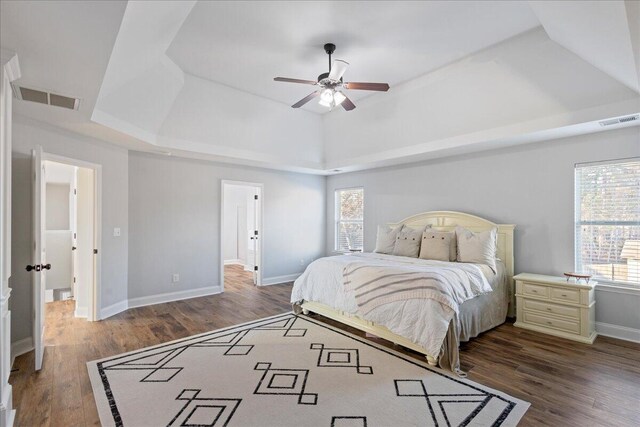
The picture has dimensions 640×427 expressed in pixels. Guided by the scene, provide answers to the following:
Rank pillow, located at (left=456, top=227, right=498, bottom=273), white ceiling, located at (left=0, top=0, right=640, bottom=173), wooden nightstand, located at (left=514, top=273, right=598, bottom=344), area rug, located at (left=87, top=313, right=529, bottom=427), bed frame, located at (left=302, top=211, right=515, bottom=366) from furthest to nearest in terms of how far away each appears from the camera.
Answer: pillow, located at (left=456, top=227, right=498, bottom=273), wooden nightstand, located at (left=514, top=273, right=598, bottom=344), bed frame, located at (left=302, top=211, right=515, bottom=366), area rug, located at (left=87, top=313, right=529, bottom=427), white ceiling, located at (left=0, top=0, right=640, bottom=173)

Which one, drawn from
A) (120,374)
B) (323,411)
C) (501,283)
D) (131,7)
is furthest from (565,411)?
(131,7)

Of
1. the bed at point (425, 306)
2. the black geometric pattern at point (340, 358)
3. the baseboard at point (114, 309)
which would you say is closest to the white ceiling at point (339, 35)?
the bed at point (425, 306)

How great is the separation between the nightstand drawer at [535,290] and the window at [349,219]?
129 inches

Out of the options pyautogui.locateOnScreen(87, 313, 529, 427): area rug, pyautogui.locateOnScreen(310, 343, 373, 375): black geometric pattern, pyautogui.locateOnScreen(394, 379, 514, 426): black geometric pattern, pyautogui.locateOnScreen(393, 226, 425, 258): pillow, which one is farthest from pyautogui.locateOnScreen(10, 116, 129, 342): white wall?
pyautogui.locateOnScreen(393, 226, 425, 258): pillow

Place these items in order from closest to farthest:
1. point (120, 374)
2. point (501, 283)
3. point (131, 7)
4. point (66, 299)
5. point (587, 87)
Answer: point (131, 7)
point (120, 374)
point (587, 87)
point (501, 283)
point (66, 299)

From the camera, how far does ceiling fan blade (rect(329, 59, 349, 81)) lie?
10.3 ft

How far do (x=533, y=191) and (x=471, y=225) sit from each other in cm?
93

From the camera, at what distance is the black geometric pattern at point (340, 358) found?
9.49ft

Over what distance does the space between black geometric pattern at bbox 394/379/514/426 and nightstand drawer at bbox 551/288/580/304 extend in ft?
6.34

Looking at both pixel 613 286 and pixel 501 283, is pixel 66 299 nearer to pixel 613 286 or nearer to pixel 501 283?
pixel 501 283

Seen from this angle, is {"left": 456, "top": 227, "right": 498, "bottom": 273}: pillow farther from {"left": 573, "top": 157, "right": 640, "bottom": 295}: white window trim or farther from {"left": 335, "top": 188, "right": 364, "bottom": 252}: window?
{"left": 335, "top": 188, "right": 364, "bottom": 252}: window

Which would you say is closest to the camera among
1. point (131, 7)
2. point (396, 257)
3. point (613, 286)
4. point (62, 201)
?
point (131, 7)

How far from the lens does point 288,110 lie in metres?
5.54

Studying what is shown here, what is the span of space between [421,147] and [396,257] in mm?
1775
